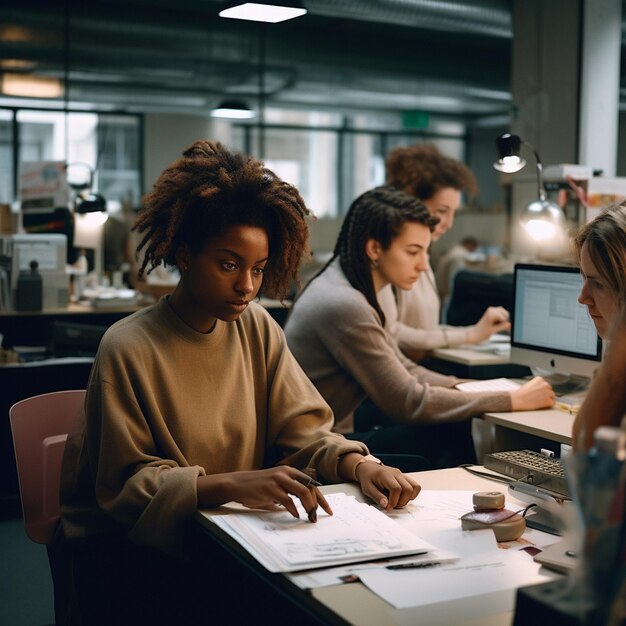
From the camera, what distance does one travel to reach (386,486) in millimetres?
1772

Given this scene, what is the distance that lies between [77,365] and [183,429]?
2313 mm

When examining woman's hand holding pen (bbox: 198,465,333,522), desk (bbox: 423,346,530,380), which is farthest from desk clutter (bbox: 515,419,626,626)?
desk (bbox: 423,346,530,380)

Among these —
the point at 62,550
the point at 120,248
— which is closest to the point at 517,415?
the point at 62,550

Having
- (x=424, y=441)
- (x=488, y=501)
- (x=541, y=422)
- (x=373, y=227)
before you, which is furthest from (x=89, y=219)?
(x=488, y=501)

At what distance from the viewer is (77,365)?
158 inches

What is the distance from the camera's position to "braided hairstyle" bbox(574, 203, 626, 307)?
1672 millimetres

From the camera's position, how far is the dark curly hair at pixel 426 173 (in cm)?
405

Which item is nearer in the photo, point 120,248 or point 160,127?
point 120,248

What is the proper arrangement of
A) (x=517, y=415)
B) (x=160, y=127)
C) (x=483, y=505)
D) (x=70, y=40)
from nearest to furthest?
(x=483, y=505) → (x=517, y=415) → (x=70, y=40) → (x=160, y=127)

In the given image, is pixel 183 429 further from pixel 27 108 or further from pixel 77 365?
pixel 27 108

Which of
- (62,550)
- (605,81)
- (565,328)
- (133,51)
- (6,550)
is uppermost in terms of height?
(133,51)

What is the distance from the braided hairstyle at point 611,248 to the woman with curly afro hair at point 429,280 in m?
1.88

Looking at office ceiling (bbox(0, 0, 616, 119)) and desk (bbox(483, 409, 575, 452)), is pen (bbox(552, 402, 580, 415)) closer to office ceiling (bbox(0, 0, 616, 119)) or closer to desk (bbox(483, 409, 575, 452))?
desk (bbox(483, 409, 575, 452))

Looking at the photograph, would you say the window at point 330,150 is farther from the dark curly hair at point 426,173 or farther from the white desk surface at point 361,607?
the white desk surface at point 361,607
